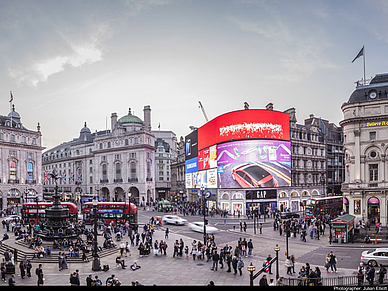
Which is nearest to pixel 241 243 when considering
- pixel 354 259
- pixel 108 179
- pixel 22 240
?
pixel 354 259

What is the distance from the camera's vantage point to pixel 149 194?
8175cm

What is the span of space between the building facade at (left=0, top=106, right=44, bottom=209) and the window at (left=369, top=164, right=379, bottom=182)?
63492 millimetres

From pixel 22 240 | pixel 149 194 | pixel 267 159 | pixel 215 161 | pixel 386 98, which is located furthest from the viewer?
pixel 149 194

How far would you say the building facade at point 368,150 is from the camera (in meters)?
41.3

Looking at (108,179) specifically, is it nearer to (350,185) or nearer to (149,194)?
(149,194)

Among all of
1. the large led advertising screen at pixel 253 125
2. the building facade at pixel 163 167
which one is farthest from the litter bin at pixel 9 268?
the building facade at pixel 163 167

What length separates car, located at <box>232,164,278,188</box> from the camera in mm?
58469

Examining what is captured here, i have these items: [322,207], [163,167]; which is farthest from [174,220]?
[163,167]

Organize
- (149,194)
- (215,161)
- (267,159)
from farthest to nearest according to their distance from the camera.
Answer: (149,194) < (215,161) < (267,159)

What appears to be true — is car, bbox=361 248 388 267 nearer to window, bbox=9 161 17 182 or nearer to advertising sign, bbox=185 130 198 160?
advertising sign, bbox=185 130 198 160

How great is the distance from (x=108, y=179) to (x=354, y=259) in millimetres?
70711

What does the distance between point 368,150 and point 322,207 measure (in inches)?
450

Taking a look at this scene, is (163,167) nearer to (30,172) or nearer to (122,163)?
(122,163)

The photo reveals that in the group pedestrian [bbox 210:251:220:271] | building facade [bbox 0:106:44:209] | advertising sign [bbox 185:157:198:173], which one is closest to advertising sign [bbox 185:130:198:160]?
advertising sign [bbox 185:157:198:173]
